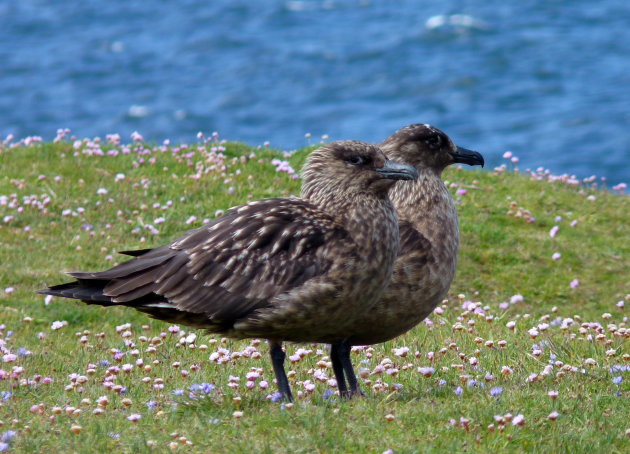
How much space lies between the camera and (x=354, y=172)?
26.8ft

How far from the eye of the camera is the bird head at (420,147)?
9664 millimetres

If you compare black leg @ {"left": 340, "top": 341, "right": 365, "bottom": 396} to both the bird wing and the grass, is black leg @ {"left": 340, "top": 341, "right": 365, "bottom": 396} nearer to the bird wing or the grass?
the grass

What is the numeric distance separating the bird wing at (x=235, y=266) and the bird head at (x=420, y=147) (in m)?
2.01

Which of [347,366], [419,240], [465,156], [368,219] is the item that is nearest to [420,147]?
[465,156]

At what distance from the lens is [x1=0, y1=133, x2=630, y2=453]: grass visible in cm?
649

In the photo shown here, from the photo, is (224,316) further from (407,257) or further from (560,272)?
(560,272)

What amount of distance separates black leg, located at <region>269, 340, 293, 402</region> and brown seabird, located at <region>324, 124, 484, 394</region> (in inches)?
21.3

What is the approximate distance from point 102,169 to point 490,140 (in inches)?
1231

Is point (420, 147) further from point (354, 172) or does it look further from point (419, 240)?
point (354, 172)

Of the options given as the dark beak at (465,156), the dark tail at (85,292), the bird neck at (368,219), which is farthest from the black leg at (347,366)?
the dark beak at (465,156)

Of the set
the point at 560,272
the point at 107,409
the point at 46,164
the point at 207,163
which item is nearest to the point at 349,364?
the point at 107,409

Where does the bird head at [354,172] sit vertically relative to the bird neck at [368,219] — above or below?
above

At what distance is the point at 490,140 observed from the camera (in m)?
44.2

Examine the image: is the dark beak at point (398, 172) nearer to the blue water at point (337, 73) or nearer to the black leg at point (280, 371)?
the black leg at point (280, 371)
